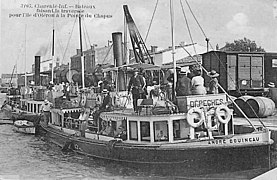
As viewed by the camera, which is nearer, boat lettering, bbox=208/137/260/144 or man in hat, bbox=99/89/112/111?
boat lettering, bbox=208/137/260/144

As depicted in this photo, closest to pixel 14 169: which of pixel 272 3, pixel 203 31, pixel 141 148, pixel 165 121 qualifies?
Result: pixel 141 148

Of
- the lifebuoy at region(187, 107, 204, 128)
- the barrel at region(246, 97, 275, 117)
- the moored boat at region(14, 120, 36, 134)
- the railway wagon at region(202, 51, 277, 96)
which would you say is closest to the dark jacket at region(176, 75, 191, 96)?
the lifebuoy at region(187, 107, 204, 128)

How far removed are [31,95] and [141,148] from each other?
1.28m

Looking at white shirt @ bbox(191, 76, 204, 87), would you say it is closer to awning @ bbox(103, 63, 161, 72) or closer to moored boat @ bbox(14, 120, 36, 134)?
awning @ bbox(103, 63, 161, 72)

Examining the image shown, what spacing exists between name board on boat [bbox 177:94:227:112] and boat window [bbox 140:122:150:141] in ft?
0.83

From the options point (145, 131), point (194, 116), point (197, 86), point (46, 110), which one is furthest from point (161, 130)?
point (46, 110)

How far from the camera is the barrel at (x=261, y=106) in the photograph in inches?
127

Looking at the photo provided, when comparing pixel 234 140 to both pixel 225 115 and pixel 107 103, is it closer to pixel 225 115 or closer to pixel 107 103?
pixel 225 115

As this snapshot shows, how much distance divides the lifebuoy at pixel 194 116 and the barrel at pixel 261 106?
768 mm

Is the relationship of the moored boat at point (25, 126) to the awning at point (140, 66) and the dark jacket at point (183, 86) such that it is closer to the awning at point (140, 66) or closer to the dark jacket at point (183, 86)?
the awning at point (140, 66)

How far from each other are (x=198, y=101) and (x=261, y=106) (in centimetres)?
90

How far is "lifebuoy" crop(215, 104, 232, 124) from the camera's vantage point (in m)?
2.59

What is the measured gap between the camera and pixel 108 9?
2449 millimetres

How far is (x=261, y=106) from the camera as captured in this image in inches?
129
